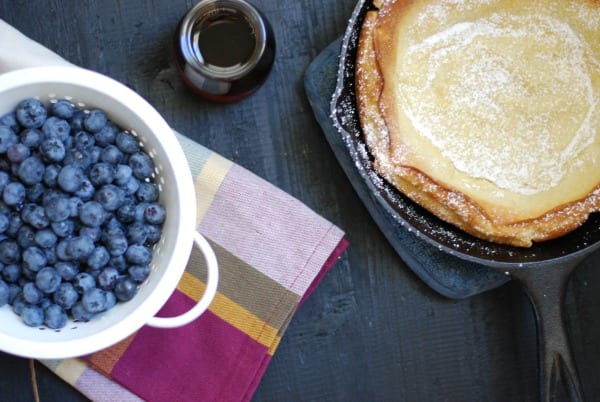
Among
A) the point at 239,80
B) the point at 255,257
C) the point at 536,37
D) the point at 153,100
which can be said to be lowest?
the point at 255,257

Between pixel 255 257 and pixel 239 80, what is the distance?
11.6 inches

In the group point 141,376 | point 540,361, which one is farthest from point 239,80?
point 540,361

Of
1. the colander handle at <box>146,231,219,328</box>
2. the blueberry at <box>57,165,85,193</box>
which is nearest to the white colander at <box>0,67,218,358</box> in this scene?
the colander handle at <box>146,231,219,328</box>

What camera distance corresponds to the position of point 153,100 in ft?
3.66

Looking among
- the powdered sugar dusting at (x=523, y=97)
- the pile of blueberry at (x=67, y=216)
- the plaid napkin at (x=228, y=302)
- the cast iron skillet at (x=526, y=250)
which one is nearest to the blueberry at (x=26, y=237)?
the pile of blueberry at (x=67, y=216)

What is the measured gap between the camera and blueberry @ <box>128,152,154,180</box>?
89 cm

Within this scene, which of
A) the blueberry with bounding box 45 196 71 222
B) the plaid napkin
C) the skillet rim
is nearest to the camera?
the blueberry with bounding box 45 196 71 222

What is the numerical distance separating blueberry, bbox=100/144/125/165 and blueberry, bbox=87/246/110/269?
12 centimetres

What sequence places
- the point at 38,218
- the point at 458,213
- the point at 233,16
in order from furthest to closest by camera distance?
the point at 233,16, the point at 458,213, the point at 38,218

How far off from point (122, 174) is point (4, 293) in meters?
0.22

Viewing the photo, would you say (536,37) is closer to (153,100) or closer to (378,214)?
(378,214)

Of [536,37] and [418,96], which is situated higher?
[536,37]

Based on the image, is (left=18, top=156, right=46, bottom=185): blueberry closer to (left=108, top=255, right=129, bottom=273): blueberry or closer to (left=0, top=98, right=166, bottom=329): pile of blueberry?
(left=0, top=98, right=166, bottom=329): pile of blueberry

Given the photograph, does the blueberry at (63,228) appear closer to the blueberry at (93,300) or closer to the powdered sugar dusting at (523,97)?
the blueberry at (93,300)
